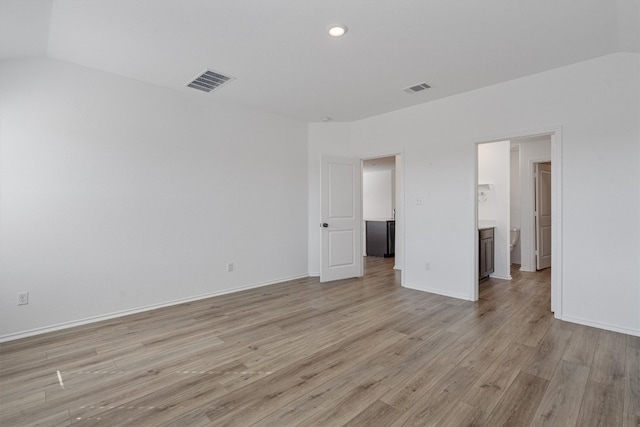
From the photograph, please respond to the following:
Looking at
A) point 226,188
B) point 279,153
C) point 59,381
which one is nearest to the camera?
point 59,381

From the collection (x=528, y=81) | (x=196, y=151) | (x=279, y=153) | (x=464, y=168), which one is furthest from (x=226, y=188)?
(x=528, y=81)

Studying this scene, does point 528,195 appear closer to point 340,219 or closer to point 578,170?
point 578,170

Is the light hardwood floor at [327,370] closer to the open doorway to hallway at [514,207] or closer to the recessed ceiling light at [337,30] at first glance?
the open doorway to hallway at [514,207]

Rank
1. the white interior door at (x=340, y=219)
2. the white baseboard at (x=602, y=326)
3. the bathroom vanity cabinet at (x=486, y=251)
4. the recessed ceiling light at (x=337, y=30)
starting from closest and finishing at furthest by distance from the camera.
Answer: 1. the recessed ceiling light at (x=337, y=30)
2. the white baseboard at (x=602, y=326)
3. the bathroom vanity cabinet at (x=486, y=251)
4. the white interior door at (x=340, y=219)

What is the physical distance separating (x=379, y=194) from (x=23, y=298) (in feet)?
24.9

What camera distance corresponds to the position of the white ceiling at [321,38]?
2326 millimetres

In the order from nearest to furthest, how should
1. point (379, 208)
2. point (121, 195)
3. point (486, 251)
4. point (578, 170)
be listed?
point (578, 170) → point (121, 195) → point (486, 251) → point (379, 208)

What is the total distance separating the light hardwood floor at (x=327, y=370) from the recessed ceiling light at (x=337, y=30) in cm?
277

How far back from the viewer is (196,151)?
417 cm

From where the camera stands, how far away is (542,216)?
6.05 meters

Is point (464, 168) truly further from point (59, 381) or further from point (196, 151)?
point (59, 381)

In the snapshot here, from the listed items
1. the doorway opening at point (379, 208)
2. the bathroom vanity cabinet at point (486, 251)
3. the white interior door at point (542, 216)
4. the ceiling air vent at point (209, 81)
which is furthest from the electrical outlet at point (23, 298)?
the white interior door at point (542, 216)

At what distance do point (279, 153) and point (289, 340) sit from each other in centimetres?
317

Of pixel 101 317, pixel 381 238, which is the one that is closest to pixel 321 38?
pixel 101 317
